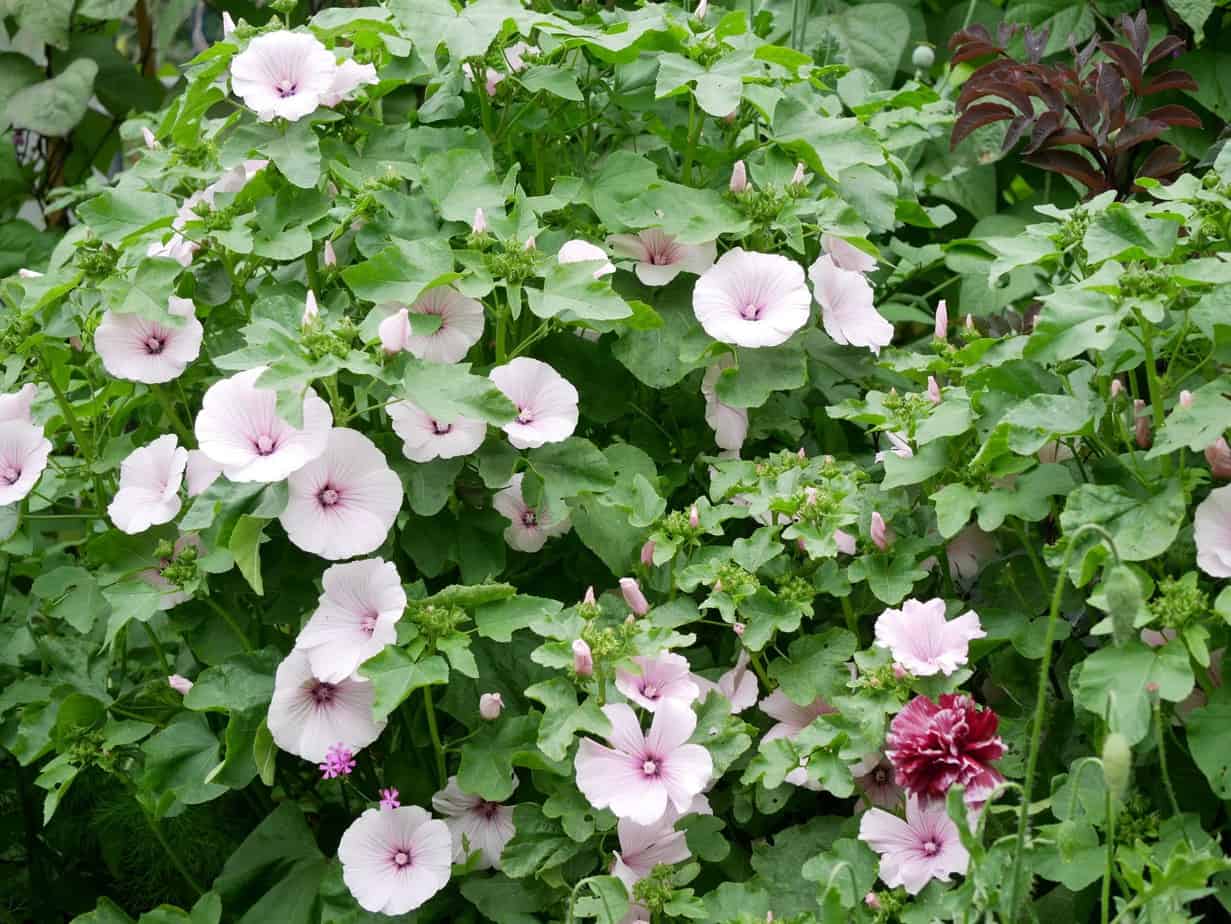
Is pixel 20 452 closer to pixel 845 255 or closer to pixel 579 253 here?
pixel 579 253

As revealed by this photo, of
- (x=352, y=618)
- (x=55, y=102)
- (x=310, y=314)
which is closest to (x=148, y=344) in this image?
(x=310, y=314)

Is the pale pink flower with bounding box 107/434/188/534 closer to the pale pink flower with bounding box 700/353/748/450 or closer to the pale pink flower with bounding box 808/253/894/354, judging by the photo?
the pale pink flower with bounding box 700/353/748/450

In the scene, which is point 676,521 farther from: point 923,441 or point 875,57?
point 875,57

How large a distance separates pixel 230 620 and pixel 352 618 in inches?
7.9

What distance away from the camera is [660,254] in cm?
166

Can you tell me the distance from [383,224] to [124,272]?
0.89 ft

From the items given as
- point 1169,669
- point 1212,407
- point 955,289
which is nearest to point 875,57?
point 955,289

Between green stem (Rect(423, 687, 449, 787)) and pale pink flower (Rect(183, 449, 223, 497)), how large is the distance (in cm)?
29

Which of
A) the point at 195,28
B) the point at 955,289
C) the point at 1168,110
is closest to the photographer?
the point at 1168,110

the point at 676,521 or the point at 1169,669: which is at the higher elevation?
the point at 1169,669

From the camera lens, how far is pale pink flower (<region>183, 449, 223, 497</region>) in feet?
4.76

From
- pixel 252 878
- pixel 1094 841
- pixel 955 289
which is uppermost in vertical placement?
pixel 1094 841

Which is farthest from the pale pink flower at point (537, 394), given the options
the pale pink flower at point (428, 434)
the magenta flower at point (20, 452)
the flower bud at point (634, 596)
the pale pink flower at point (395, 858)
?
the magenta flower at point (20, 452)

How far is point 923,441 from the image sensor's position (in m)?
1.39
